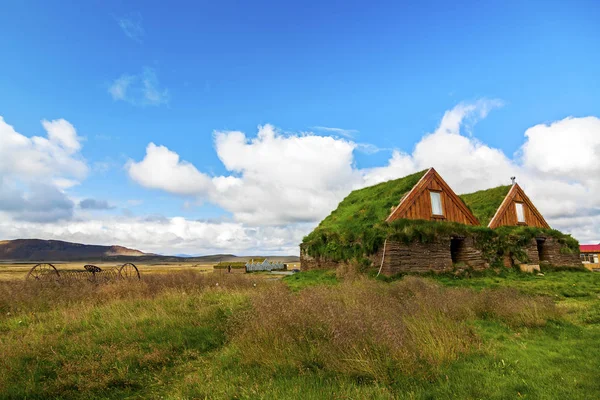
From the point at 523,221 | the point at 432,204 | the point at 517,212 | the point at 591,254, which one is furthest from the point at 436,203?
the point at 591,254

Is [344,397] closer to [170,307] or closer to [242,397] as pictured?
[242,397]

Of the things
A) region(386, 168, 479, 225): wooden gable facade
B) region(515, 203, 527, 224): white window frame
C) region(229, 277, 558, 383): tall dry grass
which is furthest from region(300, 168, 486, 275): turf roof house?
region(229, 277, 558, 383): tall dry grass

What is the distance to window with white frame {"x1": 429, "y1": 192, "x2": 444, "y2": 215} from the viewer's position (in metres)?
20.2

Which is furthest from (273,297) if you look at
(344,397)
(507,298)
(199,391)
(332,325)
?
(507,298)

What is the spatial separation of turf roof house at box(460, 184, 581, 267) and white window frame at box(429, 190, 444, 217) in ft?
15.9

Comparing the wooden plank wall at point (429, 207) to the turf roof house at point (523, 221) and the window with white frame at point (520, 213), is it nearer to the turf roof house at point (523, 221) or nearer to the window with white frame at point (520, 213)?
the turf roof house at point (523, 221)

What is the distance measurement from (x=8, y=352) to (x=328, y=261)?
1625 cm

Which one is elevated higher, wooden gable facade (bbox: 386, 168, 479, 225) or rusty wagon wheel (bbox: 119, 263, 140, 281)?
wooden gable facade (bbox: 386, 168, 479, 225)

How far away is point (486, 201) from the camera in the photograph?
84.4 ft

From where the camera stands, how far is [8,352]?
5.61 meters

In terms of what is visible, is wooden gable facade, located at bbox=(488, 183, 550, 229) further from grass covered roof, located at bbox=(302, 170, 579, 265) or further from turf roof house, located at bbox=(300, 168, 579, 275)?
grass covered roof, located at bbox=(302, 170, 579, 265)

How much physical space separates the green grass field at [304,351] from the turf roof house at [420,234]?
26.0 ft

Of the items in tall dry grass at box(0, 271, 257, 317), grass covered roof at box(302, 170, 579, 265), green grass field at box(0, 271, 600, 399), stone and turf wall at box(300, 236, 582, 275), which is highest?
grass covered roof at box(302, 170, 579, 265)

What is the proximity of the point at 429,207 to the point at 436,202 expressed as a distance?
2.59ft
